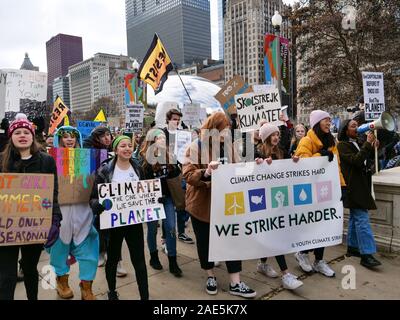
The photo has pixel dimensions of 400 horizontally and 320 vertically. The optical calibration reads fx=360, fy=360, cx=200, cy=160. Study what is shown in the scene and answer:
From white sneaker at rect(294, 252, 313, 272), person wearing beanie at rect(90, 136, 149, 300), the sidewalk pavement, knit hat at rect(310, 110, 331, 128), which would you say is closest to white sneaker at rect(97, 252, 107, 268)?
the sidewalk pavement

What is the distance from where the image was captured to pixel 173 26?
124 meters

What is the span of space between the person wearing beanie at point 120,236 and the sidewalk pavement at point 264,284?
17.5 inches

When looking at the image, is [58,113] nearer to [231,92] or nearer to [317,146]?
[231,92]

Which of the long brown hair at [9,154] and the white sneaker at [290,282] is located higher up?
the long brown hair at [9,154]

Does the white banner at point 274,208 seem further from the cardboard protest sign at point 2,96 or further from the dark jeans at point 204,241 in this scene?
the cardboard protest sign at point 2,96

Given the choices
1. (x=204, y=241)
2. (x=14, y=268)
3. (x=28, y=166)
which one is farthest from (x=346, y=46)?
(x=14, y=268)

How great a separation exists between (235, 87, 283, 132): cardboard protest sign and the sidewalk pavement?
2.08 metres

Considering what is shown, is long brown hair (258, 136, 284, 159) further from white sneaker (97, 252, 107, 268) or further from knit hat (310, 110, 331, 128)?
white sneaker (97, 252, 107, 268)

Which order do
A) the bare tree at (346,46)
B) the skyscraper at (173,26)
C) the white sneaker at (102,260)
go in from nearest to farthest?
the white sneaker at (102,260), the bare tree at (346,46), the skyscraper at (173,26)

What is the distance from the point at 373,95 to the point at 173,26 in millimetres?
126710

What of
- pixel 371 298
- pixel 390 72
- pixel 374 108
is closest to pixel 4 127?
pixel 371 298

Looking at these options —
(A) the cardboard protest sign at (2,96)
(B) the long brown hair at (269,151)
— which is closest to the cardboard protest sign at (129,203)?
(B) the long brown hair at (269,151)

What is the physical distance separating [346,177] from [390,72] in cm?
1366

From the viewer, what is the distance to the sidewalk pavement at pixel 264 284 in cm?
378
